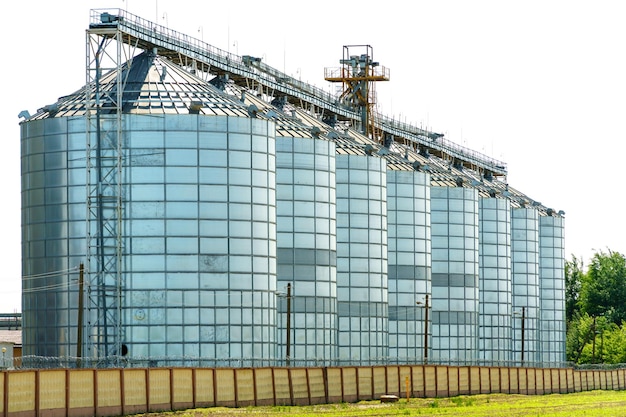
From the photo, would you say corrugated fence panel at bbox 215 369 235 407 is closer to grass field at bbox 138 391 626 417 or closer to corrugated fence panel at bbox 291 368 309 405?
grass field at bbox 138 391 626 417

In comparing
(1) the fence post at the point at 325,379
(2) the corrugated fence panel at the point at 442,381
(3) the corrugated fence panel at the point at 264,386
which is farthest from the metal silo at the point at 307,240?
(3) the corrugated fence panel at the point at 264,386

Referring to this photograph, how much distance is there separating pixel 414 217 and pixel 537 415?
60019 mm

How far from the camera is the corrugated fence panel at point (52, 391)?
56656 millimetres

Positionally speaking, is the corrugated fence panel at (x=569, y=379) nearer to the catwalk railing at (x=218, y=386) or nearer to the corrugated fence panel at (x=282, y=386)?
the catwalk railing at (x=218, y=386)

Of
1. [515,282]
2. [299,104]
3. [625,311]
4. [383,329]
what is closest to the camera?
[383,329]

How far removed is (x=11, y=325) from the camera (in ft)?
536

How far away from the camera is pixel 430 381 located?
280 feet

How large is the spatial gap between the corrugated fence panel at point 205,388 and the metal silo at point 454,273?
59.8 metres

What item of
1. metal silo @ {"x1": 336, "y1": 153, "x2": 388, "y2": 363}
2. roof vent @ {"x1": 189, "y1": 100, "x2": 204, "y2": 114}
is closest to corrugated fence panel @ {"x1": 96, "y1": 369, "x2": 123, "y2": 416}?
roof vent @ {"x1": 189, "y1": 100, "x2": 204, "y2": 114}

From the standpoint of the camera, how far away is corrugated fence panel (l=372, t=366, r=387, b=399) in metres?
79.1

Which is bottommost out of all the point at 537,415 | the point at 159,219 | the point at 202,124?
the point at 537,415

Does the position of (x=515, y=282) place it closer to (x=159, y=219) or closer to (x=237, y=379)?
(x=159, y=219)

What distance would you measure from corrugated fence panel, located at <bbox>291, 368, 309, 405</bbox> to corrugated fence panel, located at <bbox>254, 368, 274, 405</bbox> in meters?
1.92

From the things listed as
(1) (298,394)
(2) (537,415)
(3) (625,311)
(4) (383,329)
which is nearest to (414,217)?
(4) (383,329)
